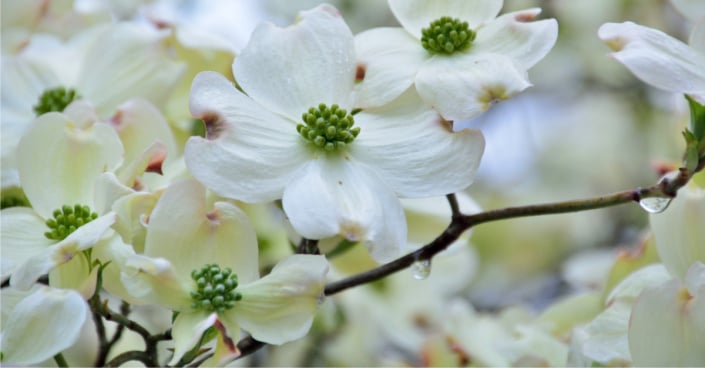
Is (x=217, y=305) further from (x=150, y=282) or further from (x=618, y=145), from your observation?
(x=618, y=145)

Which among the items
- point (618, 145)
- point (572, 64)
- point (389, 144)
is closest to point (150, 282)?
point (389, 144)

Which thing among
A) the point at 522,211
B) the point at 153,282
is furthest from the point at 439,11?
the point at 153,282

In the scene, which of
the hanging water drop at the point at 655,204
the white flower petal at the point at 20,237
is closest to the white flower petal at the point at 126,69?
the white flower petal at the point at 20,237

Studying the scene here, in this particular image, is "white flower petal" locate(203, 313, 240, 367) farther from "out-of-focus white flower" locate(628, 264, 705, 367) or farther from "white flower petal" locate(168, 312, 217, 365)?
"out-of-focus white flower" locate(628, 264, 705, 367)

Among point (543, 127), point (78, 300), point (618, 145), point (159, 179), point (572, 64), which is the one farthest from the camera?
point (543, 127)

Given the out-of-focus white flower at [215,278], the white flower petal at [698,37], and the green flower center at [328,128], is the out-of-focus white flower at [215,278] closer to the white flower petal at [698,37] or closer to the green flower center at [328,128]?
the green flower center at [328,128]

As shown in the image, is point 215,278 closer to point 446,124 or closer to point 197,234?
point 197,234
